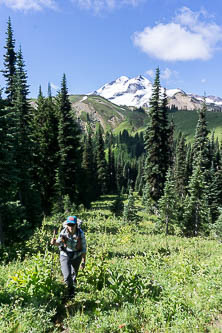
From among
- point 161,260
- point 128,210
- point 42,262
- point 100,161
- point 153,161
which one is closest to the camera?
point 42,262

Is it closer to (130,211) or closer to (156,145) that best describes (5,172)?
(130,211)

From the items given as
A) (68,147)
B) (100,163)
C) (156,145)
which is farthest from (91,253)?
(100,163)

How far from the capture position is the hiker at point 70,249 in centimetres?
598

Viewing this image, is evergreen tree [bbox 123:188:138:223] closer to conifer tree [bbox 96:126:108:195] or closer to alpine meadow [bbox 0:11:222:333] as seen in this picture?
alpine meadow [bbox 0:11:222:333]

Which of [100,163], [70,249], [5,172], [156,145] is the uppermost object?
[156,145]

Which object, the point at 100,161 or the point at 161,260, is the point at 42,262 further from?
the point at 100,161

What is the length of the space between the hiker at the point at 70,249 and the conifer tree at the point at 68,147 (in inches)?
838

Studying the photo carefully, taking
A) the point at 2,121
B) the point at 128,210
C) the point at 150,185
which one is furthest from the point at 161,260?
the point at 150,185

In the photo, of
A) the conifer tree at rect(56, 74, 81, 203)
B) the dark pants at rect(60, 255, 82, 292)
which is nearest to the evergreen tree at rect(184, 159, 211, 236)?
the conifer tree at rect(56, 74, 81, 203)

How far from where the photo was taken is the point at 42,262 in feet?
20.3

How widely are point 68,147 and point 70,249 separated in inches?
883

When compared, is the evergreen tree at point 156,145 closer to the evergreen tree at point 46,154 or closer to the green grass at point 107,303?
the evergreen tree at point 46,154

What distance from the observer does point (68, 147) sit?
27.6 m

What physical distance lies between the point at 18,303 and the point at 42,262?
1.25 metres
